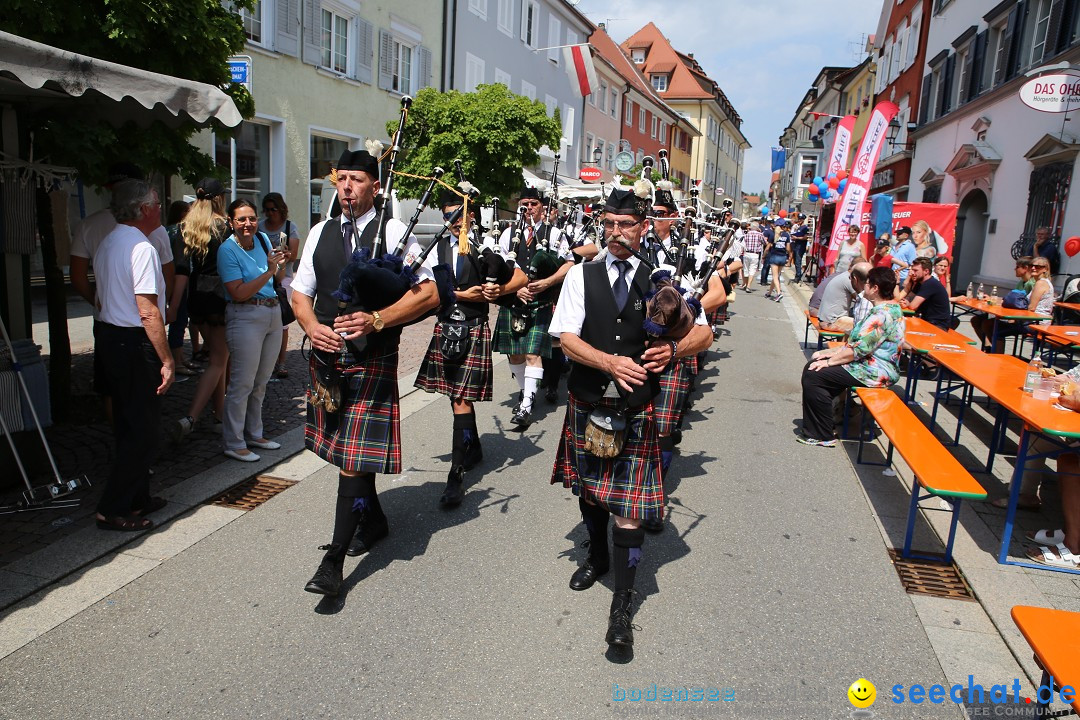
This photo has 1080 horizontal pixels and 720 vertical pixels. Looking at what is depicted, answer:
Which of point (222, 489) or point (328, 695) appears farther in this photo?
point (222, 489)

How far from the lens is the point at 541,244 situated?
681 cm

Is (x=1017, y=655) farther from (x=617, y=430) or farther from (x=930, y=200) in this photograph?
(x=930, y=200)

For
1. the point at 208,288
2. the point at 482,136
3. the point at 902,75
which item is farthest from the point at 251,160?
the point at 902,75

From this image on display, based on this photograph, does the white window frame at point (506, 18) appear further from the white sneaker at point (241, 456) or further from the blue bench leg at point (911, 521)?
the blue bench leg at point (911, 521)

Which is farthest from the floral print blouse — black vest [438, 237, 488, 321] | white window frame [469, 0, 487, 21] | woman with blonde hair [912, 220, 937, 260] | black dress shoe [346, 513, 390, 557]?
white window frame [469, 0, 487, 21]

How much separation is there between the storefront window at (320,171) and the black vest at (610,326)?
13.7m

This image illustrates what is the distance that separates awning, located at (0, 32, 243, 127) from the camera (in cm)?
329

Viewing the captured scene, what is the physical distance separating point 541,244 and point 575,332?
12.2 feet

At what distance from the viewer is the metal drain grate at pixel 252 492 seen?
14.6ft

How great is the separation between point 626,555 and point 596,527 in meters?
0.42

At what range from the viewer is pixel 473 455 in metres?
5.27

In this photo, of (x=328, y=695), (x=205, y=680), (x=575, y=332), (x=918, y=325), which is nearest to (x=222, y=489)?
(x=205, y=680)

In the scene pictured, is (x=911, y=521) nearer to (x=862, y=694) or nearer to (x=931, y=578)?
(x=931, y=578)

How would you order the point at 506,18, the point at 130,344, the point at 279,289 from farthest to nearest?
the point at 506,18, the point at 279,289, the point at 130,344
